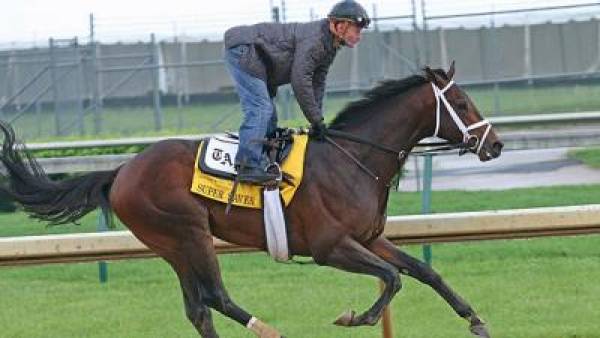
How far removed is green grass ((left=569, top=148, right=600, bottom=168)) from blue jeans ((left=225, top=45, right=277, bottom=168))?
12907 mm

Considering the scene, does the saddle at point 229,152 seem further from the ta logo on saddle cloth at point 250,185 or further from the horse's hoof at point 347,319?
the horse's hoof at point 347,319

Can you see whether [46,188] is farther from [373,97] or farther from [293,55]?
[373,97]

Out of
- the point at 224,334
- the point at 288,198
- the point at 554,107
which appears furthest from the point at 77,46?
the point at 288,198

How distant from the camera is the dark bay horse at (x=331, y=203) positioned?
26.0ft

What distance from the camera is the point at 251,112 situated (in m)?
8.13

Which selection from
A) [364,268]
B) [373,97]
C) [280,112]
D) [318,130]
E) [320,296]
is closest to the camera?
[364,268]

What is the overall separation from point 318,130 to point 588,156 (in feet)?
45.5

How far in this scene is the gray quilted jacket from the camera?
7.98 metres

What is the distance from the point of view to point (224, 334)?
969 cm

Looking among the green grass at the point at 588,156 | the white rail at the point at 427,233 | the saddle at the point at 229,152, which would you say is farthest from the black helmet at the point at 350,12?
the green grass at the point at 588,156

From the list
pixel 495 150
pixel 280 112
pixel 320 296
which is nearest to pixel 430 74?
pixel 495 150

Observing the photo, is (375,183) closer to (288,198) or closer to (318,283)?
(288,198)

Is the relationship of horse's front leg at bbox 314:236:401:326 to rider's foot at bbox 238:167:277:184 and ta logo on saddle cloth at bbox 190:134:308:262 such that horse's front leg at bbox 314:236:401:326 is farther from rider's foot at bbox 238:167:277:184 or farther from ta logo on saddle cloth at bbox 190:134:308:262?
rider's foot at bbox 238:167:277:184

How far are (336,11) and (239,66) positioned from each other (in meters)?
0.69
